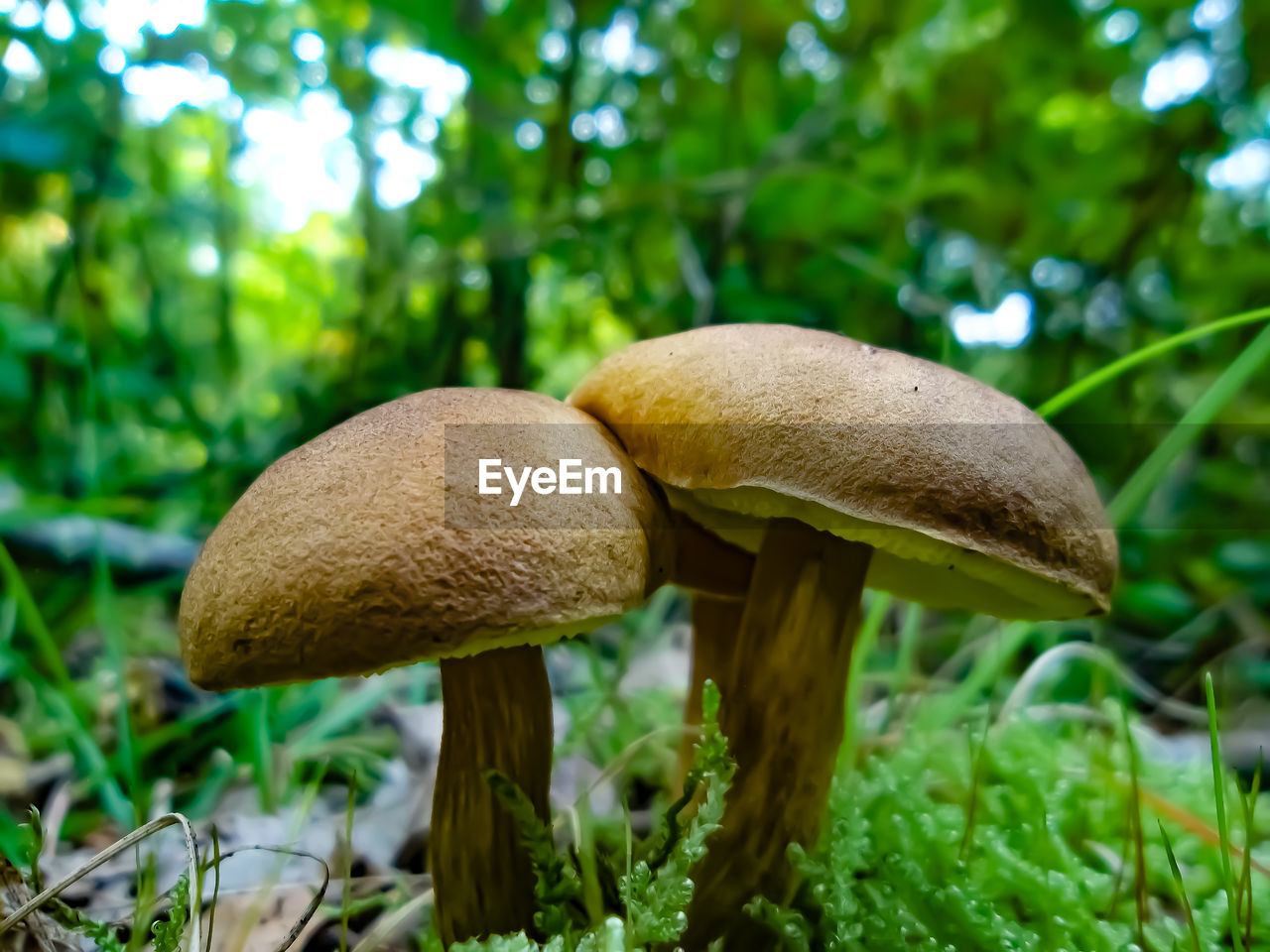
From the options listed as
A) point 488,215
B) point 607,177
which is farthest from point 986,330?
point 488,215

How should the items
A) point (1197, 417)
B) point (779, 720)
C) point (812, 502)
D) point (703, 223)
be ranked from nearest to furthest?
point (812, 502)
point (779, 720)
point (1197, 417)
point (703, 223)

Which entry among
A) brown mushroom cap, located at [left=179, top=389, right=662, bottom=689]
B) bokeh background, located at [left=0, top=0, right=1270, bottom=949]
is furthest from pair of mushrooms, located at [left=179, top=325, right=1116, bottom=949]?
bokeh background, located at [left=0, top=0, right=1270, bottom=949]

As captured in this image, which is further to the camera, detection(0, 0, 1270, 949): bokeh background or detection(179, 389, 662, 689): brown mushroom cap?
detection(0, 0, 1270, 949): bokeh background

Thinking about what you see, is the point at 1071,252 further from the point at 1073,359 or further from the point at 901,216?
the point at 901,216

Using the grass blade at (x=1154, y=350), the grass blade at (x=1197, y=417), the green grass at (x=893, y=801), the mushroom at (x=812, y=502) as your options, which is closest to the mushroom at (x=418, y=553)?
the mushroom at (x=812, y=502)

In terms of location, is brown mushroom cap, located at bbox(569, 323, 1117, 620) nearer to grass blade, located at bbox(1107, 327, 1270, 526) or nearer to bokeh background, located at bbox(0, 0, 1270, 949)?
grass blade, located at bbox(1107, 327, 1270, 526)

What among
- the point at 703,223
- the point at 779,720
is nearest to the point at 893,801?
the point at 779,720

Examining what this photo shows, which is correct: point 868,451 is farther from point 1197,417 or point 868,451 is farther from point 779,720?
point 1197,417
